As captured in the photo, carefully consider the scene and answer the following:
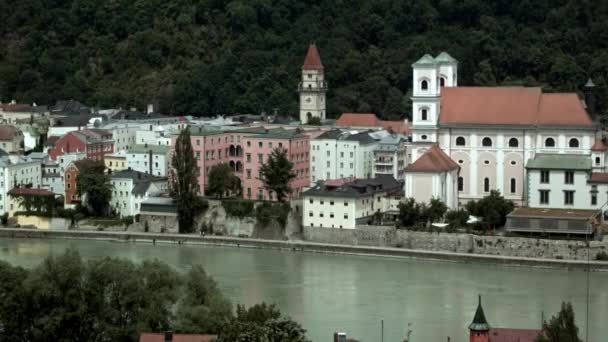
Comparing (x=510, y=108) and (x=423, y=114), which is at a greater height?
(x=510, y=108)

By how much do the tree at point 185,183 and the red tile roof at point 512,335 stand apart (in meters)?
12.8

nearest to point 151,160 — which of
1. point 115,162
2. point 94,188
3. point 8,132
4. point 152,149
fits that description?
point 152,149

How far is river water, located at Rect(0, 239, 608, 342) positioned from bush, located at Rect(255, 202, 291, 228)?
1041 millimetres

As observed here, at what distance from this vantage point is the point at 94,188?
3162 cm

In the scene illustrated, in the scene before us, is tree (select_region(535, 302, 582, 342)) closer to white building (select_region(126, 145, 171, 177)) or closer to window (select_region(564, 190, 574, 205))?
window (select_region(564, 190, 574, 205))

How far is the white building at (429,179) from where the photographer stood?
97.4 ft

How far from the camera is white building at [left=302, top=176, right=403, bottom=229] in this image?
96.5 ft

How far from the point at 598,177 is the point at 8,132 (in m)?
14.2

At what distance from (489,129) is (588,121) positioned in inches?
71.3

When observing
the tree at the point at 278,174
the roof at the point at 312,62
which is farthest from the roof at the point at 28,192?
the roof at the point at 312,62

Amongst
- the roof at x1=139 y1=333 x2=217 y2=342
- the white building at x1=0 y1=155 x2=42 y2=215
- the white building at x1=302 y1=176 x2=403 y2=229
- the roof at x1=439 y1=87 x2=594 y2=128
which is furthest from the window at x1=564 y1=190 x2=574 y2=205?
the roof at x1=139 y1=333 x2=217 y2=342

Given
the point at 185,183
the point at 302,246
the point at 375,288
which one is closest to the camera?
the point at 375,288

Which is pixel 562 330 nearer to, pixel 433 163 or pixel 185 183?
pixel 433 163

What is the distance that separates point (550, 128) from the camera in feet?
99.4
